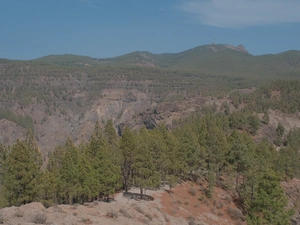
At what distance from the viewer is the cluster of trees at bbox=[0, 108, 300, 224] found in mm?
43250

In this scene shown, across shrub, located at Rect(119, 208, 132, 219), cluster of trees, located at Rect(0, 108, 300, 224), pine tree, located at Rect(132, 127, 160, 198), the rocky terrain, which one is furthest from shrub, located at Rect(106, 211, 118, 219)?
pine tree, located at Rect(132, 127, 160, 198)

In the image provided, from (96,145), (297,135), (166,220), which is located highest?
(96,145)

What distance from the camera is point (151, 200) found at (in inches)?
1965

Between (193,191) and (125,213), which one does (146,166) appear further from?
(125,213)

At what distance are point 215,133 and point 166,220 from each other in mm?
35984

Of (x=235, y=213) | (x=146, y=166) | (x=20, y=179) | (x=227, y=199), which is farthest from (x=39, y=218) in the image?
(x=227, y=199)

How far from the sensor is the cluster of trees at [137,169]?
43.2 metres

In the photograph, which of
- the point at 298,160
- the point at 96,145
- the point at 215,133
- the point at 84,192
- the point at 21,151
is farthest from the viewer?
the point at 298,160

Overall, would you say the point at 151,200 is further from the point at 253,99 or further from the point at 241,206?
the point at 253,99

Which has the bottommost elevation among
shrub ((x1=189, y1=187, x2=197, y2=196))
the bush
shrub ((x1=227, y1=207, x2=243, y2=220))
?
shrub ((x1=227, y1=207, x2=243, y2=220))

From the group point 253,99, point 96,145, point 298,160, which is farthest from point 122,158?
point 253,99

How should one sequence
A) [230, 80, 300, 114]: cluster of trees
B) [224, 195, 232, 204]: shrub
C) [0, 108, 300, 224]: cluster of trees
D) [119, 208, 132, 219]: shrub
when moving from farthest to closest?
[230, 80, 300, 114]: cluster of trees < [224, 195, 232, 204]: shrub < [0, 108, 300, 224]: cluster of trees < [119, 208, 132, 219]: shrub

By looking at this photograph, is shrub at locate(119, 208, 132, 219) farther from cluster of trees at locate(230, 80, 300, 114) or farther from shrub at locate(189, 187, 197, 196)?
cluster of trees at locate(230, 80, 300, 114)

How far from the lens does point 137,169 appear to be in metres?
53.7
